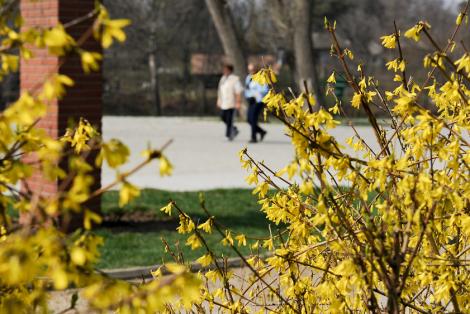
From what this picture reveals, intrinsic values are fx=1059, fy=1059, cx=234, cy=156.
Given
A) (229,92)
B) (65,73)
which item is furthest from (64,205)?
(229,92)

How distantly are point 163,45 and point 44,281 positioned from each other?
38.5 meters

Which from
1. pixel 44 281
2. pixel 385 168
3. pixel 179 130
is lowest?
pixel 179 130

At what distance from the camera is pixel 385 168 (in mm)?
3320

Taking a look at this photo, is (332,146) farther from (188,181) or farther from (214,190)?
(188,181)

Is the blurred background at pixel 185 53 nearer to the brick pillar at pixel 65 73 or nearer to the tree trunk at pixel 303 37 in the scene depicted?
the tree trunk at pixel 303 37

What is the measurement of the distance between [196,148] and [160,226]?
9.33m

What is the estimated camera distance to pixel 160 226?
1052 centimetres

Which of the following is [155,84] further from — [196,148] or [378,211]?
[378,211]

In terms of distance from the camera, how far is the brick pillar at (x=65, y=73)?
916 centimetres

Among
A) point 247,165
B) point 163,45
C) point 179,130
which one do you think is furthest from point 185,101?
point 247,165

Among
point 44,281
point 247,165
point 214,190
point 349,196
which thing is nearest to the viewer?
point 44,281

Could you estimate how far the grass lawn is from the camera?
9.07 metres

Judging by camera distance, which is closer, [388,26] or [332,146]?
[332,146]

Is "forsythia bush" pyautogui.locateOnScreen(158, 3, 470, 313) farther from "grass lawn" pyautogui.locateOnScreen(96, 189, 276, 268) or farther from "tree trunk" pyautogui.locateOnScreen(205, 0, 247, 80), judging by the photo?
"tree trunk" pyautogui.locateOnScreen(205, 0, 247, 80)
